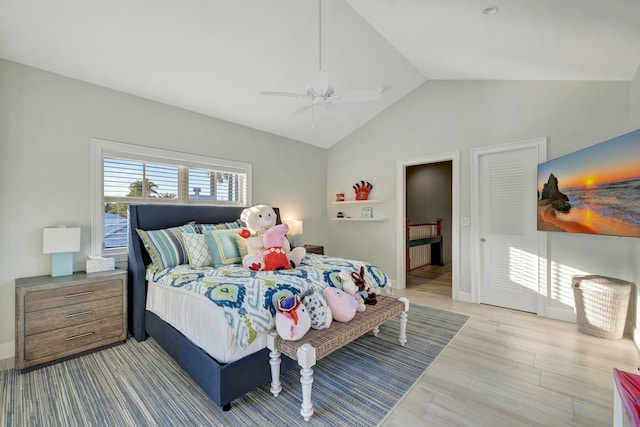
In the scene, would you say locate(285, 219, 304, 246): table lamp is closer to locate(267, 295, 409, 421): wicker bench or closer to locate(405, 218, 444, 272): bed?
locate(405, 218, 444, 272): bed

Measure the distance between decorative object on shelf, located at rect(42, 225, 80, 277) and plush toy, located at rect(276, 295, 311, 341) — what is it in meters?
2.17

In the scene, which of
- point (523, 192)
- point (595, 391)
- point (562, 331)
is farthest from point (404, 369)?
point (523, 192)

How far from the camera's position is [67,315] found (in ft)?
7.89

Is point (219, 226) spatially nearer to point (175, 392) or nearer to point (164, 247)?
point (164, 247)

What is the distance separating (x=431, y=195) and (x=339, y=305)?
19.7 ft

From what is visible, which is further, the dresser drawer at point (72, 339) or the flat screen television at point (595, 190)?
the dresser drawer at point (72, 339)

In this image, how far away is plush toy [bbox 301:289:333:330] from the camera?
2002 millimetres

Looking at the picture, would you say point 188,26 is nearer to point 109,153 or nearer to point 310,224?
point 109,153

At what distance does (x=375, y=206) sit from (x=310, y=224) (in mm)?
1311

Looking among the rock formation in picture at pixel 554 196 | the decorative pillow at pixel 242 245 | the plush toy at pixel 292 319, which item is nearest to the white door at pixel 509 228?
the rock formation in picture at pixel 554 196

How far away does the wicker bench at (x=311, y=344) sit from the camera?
1681mm

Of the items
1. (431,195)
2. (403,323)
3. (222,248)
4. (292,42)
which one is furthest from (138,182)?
(431,195)

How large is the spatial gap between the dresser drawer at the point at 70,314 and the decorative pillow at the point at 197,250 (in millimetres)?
767

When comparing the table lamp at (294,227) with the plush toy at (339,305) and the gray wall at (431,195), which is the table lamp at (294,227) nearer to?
the plush toy at (339,305)
